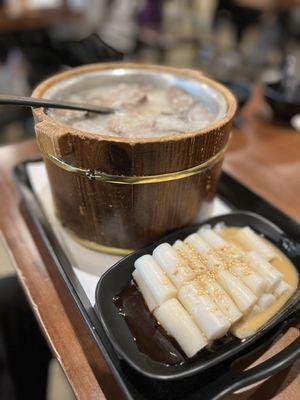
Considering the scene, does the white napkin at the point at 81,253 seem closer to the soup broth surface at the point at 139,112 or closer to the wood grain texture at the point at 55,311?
the wood grain texture at the point at 55,311

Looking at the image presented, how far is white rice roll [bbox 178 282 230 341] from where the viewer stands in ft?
2.49

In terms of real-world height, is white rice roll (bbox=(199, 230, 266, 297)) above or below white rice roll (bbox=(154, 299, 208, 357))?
Result: above

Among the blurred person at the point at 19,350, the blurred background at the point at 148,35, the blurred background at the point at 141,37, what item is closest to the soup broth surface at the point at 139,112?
the blurred person at the point at 19,350

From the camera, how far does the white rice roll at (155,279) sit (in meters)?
0.83

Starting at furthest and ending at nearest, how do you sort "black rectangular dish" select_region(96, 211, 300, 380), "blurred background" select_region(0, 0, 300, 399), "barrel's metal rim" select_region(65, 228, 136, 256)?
"blurred background" select_region(0, 0, 300, 399), "barrel's metal rim" select_region(65, 228, 136, 256), "black rectangular dish" select_region(96, 211, 300, 380)

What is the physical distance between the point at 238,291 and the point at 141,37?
443cm

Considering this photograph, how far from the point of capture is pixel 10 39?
13.0ft

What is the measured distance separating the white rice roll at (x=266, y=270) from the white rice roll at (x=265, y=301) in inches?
0.7

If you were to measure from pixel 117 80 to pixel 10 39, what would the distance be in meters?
3.25

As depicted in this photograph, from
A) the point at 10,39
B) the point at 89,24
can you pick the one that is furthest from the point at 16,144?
the point at 89,24

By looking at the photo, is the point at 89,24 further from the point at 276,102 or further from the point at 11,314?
the point at 11,314

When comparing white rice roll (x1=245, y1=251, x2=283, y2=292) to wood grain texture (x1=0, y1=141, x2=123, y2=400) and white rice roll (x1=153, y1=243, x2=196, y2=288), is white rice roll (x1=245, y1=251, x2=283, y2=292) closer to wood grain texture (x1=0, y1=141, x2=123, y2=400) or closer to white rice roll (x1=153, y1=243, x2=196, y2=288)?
white rice roll (x1=153, y1=243, x2=196, y2=288)

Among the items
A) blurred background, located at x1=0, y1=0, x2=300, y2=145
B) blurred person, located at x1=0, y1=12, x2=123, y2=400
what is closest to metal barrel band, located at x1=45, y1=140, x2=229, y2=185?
blurred person, located at x1=0, y1=12, x2=123, y2=400

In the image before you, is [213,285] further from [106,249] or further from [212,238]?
[106,249]
